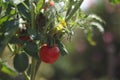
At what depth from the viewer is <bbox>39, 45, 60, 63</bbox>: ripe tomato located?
1.33m

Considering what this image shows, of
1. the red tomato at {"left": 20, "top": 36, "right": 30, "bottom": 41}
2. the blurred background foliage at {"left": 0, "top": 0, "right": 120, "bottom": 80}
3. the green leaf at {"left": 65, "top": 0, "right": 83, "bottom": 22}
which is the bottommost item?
the blurred background foliage at {"left": 0, "top": 0, "right": 120, "bottom": 80}

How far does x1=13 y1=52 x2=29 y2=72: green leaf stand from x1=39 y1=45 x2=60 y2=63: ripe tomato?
5 cm

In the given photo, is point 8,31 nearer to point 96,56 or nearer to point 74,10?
point 74,10

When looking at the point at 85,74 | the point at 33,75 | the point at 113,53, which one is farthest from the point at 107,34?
the point at 33,75

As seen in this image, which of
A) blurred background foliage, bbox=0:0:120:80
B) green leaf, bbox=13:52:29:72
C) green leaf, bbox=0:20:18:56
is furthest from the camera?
blurred background foliage, bbox=0:0:120:80

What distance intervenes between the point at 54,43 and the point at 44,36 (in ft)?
0.22

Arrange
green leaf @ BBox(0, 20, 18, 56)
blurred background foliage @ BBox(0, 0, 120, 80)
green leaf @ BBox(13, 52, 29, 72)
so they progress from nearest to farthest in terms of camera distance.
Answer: green leaf @ BBox(0, 20, 18, 56)
green leaf @ BBox(13, 52, 29, 72)
blurred background foliage @ BBox(0, 0, 120, 80)

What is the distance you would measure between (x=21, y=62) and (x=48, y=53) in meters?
0.10

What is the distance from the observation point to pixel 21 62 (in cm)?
129

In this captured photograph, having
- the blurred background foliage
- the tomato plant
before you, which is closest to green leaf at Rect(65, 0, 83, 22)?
the tomato plant

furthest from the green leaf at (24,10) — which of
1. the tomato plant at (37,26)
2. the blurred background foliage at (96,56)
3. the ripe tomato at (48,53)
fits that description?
the blurred background foliage at (96,56)

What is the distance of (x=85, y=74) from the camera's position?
9203 mm

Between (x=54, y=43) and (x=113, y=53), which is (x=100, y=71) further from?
(x=54, y=43)

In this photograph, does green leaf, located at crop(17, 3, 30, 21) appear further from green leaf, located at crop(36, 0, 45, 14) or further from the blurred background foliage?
the blurred background foliage
